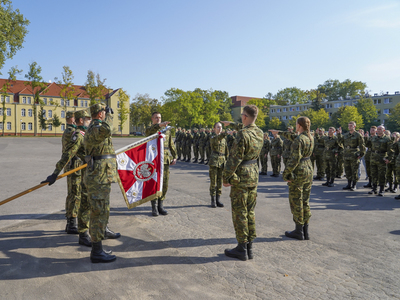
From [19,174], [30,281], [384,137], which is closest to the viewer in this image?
[30,281]

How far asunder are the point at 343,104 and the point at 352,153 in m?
85.1

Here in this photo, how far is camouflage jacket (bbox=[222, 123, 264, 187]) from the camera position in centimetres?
441

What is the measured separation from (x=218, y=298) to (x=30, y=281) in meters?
2.47

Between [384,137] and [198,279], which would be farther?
[384,137]

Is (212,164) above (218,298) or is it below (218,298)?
above

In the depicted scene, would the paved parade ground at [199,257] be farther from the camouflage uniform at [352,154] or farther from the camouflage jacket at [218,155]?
the camouflage uniform at [352,154]

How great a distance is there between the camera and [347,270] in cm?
420

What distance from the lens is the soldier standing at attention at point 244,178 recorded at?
4.43 m

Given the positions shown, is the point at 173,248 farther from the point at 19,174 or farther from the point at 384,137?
the point at 19,174

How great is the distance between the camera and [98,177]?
4.36m

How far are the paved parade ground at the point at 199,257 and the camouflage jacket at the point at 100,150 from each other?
4.21 feet

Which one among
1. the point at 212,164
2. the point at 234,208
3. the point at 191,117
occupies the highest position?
the point at 191,117

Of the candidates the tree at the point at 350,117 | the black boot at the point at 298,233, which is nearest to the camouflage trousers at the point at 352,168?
the black boot at the point at 298,233

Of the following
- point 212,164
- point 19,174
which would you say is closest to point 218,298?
point 212,164
